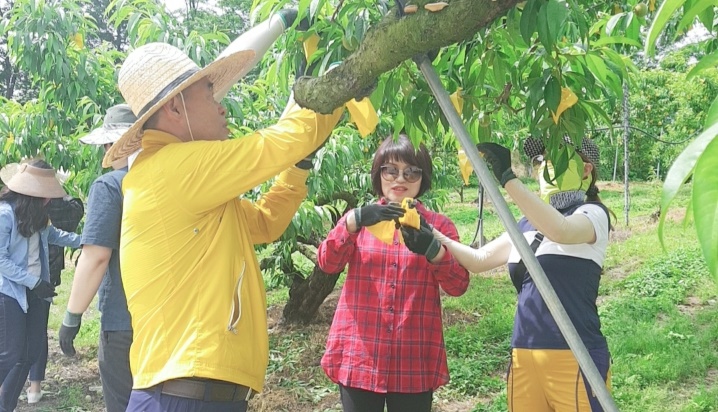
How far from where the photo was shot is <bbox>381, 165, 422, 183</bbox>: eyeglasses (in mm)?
2594

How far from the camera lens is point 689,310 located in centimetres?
636

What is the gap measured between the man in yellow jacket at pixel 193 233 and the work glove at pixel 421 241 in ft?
2.51

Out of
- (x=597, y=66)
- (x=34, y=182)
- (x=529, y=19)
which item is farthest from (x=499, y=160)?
(x=34, y=182)

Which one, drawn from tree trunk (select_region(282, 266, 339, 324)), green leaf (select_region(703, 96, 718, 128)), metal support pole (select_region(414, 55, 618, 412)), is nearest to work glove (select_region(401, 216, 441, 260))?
metal support pole (select_region(414, 55, 618, 412))

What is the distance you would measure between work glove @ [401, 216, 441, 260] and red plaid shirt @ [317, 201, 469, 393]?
10 cm

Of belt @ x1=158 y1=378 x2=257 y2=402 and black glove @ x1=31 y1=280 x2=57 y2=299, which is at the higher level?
belt @ x1=158 y1=378 x2=257 y2=402

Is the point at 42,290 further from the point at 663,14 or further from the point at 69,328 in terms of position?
the point at 663,14

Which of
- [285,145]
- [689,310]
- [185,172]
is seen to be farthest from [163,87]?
[689,310]

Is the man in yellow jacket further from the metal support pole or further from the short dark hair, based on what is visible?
the short dark hair

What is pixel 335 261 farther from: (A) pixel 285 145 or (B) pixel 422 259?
(A) pixel 285 145

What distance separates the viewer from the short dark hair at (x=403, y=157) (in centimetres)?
255

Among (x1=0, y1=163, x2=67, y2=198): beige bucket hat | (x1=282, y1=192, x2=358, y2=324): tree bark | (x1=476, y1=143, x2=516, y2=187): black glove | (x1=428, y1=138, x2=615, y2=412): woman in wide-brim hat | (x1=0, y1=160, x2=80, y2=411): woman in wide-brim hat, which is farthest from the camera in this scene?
(x1=282, y1=192, x2=358, y2=324): tree bark

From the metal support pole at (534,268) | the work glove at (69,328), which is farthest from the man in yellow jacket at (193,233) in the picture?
the work glove at (69,328)

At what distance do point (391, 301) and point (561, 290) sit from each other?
26.7 inches
